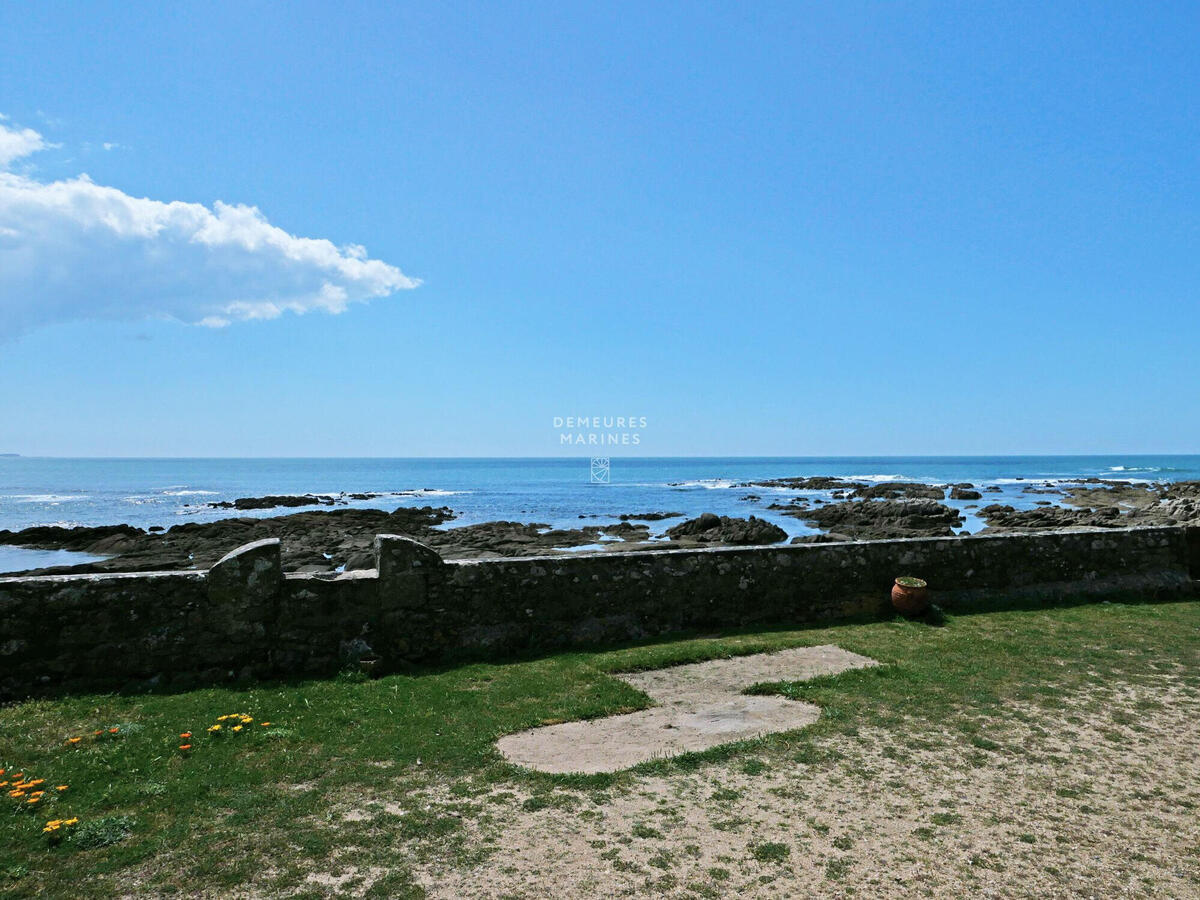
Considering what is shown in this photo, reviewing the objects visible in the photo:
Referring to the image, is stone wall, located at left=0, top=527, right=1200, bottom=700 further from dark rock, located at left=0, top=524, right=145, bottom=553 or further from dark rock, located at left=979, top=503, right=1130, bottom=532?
dark rock, located at left=0, top=524, right=145, bottom=553

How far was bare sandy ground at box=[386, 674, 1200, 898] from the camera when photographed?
3.67 meters

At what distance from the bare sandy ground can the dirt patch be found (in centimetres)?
48

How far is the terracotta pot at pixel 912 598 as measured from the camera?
10.0 metres

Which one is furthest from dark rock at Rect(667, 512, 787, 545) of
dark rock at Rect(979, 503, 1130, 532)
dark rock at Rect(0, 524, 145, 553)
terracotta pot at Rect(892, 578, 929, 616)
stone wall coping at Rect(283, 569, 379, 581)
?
dark rock at Rect(0, 524, 145, 553)

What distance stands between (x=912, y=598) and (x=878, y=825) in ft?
21.2

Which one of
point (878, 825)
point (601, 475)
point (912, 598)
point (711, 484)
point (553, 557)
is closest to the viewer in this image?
point (878, 825)

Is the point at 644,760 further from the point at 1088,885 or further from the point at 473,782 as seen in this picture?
the point at 1088,885

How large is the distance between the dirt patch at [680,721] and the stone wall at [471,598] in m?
1.55

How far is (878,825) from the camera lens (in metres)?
4.24

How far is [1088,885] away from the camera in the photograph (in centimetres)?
362

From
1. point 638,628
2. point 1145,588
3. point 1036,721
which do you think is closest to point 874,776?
point 1036,721

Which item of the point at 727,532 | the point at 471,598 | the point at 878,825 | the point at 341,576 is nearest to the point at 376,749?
the point at 471,598

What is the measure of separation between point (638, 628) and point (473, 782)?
4.47 metres

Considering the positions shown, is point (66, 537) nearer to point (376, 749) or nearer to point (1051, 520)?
point (376, 749)
